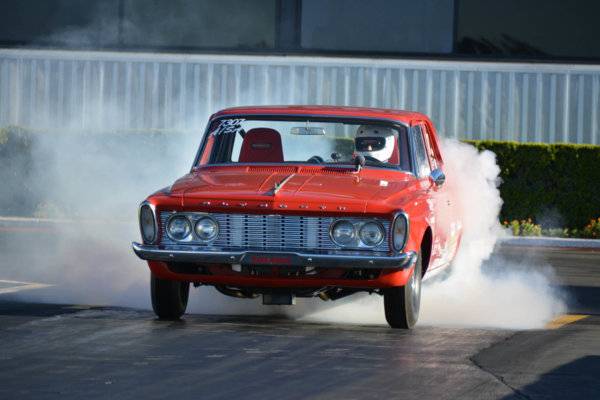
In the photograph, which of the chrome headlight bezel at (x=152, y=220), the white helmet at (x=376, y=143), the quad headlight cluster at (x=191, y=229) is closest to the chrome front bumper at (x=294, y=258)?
the quad headlight cluster at (x=191, y=229)

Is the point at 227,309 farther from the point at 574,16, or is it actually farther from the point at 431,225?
the point at 574,16

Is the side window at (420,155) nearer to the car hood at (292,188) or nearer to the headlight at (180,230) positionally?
the car hood at (292,188)

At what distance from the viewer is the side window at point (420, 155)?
1232cm

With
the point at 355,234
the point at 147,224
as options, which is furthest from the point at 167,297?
the point at 355,234

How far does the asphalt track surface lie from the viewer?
27.3 ft

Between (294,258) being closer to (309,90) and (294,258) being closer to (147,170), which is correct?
(147,170)

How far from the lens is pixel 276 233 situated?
10.7 metres

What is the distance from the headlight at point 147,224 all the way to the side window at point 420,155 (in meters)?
2.30

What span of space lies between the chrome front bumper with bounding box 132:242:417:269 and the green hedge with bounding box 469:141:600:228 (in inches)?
487

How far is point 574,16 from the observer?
2542 cm

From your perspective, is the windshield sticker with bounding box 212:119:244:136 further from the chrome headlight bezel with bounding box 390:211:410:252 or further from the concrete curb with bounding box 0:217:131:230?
the concrete curb with bounding box 0:217:131:230

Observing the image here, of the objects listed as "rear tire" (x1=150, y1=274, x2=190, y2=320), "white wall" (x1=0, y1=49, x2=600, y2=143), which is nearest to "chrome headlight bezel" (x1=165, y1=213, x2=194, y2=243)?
"rear tire" (x1=150, y1=274, x2=190, y2=320)

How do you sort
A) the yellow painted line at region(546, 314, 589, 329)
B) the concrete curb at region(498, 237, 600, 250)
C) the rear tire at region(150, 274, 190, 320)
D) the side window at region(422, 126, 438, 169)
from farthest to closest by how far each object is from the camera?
the concrete curb at region(498, 237, 600, 250) → the side window at region(422, 126, 438, 169) → the yellow painted line at region(546, 314, 589, 329) → the rear tire at region(150, 274, 190, 320)

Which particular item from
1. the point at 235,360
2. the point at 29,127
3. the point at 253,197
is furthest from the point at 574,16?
the point at 235,360
